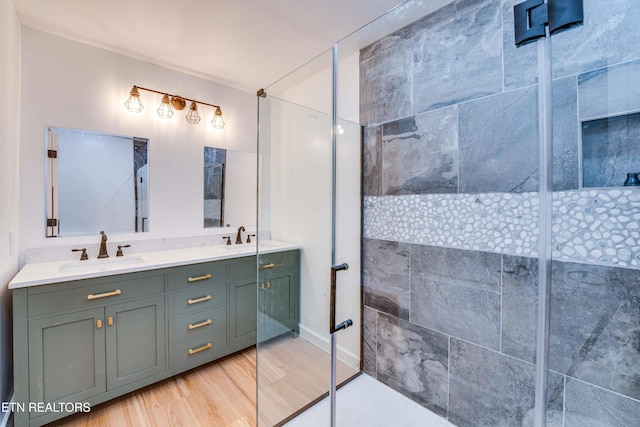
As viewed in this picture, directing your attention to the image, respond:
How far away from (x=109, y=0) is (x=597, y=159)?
8.49 ft

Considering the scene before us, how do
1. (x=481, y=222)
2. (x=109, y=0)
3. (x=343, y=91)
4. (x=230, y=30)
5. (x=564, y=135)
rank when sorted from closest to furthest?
(x=564, y=135) → (x=481, y=222) → (x=109, y=0) → (x=230, y=30) → (x=343, y=91)

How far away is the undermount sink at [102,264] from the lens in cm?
170

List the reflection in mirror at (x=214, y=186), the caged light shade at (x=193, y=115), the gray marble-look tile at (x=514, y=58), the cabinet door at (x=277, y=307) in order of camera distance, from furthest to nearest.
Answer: the reflection in mirror at (x=214, y=186), the caged light shade at (x=193, y=115), the cabinet door at (x=277, y=307), the gray marble-look tile at (x=514, y=58)

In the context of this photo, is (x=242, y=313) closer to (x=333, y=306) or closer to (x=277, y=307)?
(x=277, y=307)

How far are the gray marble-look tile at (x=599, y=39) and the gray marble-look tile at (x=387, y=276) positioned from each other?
3.77 feet

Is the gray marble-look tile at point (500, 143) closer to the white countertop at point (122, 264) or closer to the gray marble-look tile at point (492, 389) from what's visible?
the gray marble-look tile at point (492, 389)

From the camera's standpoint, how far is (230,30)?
1.78 meters

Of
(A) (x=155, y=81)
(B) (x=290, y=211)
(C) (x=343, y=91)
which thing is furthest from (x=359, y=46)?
(A) (x=155, y=81)

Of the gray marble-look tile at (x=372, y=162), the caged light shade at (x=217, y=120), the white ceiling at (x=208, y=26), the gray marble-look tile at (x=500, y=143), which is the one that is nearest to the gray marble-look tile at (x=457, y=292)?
the gray marble-look tile at (x=500, y=143)

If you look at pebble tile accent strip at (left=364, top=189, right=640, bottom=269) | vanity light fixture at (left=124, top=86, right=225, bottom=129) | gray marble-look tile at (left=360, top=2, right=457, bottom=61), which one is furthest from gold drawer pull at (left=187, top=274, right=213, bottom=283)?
gray marble-look tile at (left=360, top=2, right=457, bottom=61)


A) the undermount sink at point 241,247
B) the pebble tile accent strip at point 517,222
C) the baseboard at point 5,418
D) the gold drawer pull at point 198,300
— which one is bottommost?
the baseboard at point 5,418

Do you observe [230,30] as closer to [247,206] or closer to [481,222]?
[247,206]

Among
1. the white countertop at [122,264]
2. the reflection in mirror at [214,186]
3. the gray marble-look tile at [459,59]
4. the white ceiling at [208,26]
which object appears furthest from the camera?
the reflection in mirror at [214,186]

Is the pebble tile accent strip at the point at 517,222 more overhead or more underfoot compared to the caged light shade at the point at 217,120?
more underfoot
